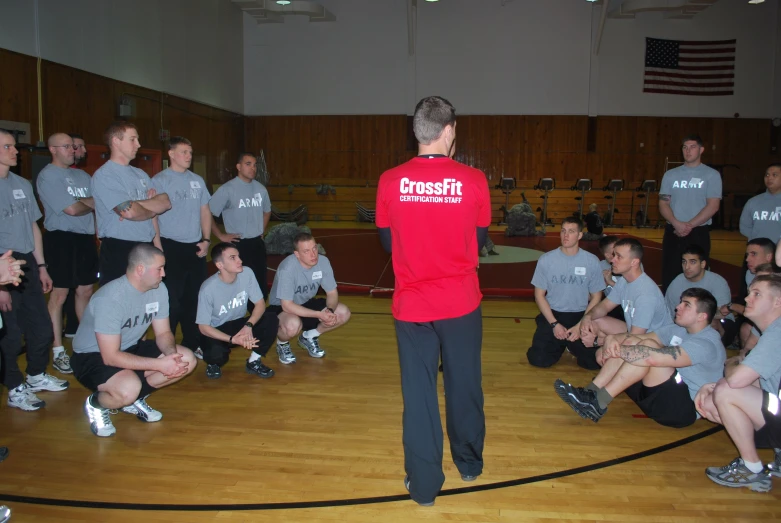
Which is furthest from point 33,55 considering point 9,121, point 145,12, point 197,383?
point 197,383

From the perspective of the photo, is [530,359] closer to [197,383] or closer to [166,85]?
[197,383]

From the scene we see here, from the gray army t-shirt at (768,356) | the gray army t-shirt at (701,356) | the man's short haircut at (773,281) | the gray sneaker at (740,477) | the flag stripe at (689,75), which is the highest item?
the flag stripe at (689,75)

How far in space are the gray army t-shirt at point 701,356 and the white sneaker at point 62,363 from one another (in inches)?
178

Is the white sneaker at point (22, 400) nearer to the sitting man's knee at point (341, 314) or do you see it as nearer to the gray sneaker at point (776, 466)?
the sitting man's knee at point (341, 314)

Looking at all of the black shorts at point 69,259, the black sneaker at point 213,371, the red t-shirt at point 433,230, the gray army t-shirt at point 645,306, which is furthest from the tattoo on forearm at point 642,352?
the black shorts at point 69,259

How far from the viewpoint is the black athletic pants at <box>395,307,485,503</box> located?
9.21 feet

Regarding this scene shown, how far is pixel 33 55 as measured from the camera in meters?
10.0

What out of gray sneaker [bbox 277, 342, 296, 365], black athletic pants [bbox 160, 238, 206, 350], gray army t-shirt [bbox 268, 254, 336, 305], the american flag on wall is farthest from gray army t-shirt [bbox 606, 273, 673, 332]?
the american flag on wall

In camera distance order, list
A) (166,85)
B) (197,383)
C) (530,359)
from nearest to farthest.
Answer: (197,383), (530,359), (166,85)

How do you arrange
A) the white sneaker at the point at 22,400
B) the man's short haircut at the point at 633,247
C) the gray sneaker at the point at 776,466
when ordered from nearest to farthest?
the gray sneaker at the point at 776,466
the white sneaker at the point at 22,400
the man's short haircut at the point at 633,247

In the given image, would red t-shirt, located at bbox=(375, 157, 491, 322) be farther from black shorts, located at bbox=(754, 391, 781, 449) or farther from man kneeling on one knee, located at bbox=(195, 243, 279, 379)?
man kneeling on one knee, located at bbox=(195, 243, 279, 379)

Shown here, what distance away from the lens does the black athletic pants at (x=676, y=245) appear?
225 inches

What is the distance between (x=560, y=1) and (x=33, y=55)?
15.0m

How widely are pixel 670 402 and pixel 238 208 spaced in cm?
414
